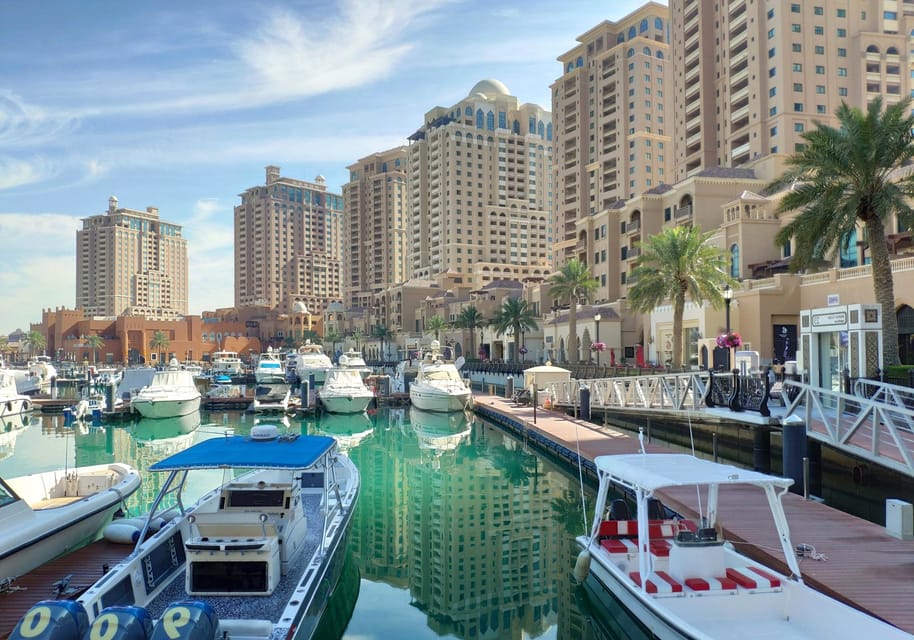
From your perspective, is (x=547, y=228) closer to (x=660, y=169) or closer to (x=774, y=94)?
(x=660, y=169)

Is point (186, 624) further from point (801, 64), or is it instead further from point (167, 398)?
point (801, 64)

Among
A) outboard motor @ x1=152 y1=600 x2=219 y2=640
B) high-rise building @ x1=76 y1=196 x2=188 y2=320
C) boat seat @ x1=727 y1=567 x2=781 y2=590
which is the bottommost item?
boat seat @ x1=727 y1=567 x2=781 y2=590

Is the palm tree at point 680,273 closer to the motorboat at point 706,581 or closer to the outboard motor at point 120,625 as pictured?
the motorboat at point 706,581

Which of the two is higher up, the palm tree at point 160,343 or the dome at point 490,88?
the dome at point 490,88

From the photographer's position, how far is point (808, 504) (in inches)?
577

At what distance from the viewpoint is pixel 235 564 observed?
9.55m

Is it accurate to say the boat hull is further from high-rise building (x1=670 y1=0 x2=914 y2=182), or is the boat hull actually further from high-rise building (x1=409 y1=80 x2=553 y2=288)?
high-rise building (x1=409 y1=80 x2=553 y2=288)

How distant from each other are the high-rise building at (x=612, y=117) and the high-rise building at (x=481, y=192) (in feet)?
95.7

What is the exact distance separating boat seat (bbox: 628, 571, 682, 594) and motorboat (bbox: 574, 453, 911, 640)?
1 centimetres

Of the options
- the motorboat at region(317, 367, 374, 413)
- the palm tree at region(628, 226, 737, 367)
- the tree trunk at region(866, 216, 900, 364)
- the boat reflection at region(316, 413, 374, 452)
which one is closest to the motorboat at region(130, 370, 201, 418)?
the motorboat at region(317, 367, 374, 413)

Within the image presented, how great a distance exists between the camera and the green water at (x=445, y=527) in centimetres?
1202

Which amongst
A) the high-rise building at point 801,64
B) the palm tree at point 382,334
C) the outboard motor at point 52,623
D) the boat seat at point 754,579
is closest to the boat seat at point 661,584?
the boat seat at point 754,579

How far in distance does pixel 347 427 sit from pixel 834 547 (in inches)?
1272

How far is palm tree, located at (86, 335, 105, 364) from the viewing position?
125 metres
